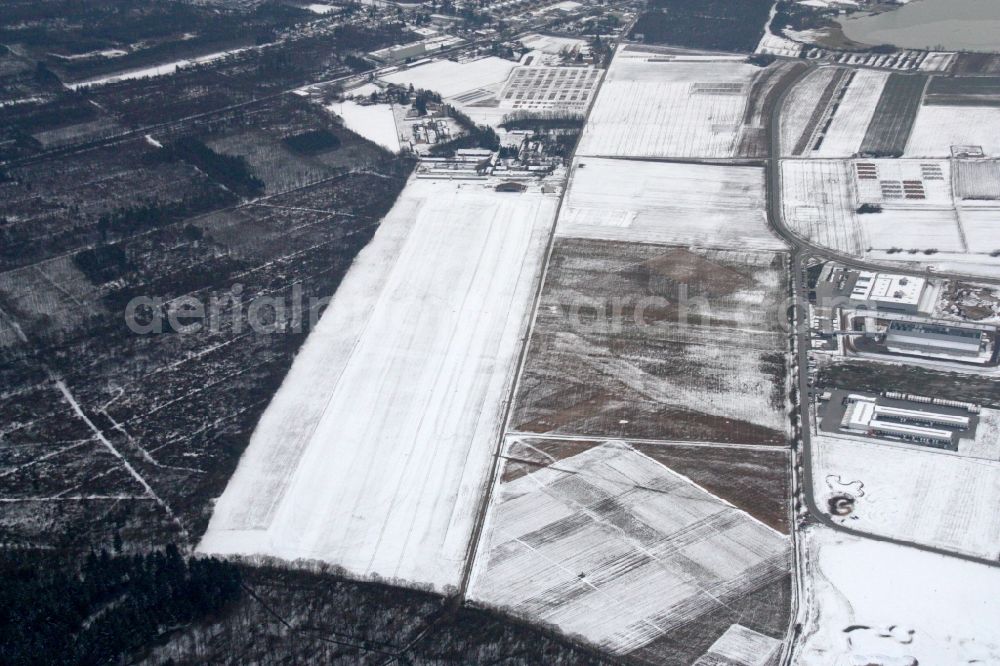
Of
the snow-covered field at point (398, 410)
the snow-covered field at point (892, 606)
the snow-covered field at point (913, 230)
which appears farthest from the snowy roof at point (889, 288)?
the snow-covered field at point (892, 606)

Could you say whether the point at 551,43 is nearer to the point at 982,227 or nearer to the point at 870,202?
the point at 870,202

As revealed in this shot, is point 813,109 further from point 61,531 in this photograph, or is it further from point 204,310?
point 61,531

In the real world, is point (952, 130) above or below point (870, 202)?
above

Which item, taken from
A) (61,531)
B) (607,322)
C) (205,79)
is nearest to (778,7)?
(205,79)

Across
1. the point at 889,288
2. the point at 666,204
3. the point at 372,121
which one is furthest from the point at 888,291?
the point at 372,121

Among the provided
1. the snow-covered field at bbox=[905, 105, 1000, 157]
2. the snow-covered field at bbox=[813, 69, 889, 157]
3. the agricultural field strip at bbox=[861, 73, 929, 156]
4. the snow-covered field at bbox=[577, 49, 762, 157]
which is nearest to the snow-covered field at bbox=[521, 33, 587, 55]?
the snow-covered field at bbox=[577, 49, 762, 157]

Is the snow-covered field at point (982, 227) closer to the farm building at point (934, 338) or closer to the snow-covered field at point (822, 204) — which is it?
the snow-covered field at point (822, 204)

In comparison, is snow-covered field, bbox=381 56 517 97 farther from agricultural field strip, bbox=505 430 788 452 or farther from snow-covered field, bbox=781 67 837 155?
agricultural field strip, bbox=505 430 788 452
